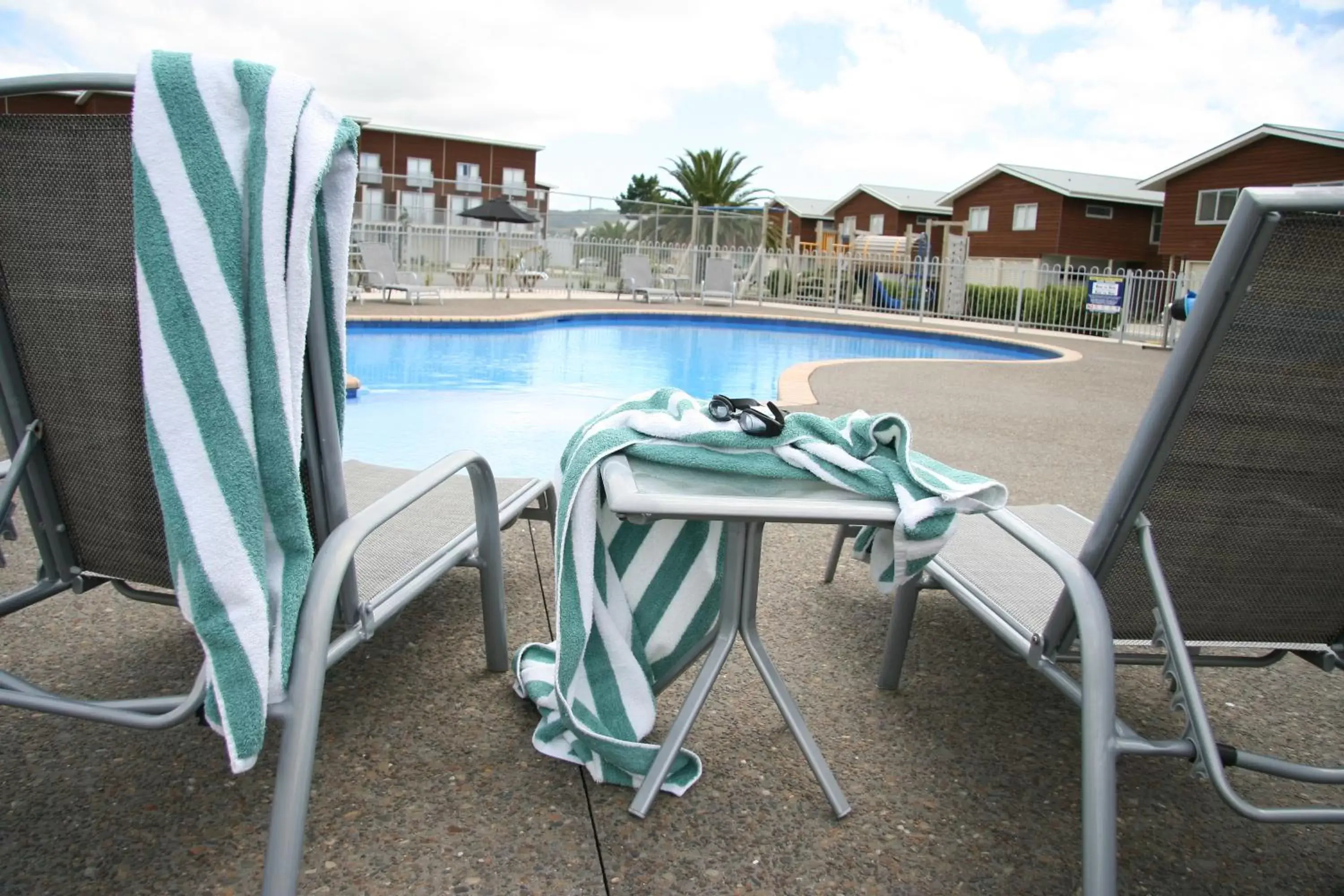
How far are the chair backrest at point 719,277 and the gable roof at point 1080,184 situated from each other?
17.2 meters

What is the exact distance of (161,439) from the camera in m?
1.22

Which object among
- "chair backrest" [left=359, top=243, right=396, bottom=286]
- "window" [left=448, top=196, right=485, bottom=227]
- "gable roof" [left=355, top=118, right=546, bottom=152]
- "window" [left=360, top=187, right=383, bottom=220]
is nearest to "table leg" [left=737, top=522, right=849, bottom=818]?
"chair backrest" [left=359, top=243, right=396, bottom=286]

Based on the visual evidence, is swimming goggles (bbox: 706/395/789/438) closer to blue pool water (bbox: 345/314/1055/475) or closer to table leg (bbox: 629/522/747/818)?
table leg (bbox: 629/522/747/818)

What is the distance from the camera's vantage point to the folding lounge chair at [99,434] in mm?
1257

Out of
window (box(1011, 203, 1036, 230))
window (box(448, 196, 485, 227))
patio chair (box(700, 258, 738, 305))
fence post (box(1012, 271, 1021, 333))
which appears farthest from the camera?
window (box(1011, 203, 1036, 230))

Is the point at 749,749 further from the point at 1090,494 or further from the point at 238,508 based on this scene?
the point at 1090,494

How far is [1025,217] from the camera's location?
32719 millimetres

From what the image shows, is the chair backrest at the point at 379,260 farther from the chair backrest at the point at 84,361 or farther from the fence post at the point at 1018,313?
the chair backrest at the point at 84,361

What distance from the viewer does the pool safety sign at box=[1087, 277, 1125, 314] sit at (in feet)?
49.4

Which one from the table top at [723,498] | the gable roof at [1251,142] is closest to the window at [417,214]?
the table top at [723,498]

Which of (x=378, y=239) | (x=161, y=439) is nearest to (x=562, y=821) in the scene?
(x=161, y=439)

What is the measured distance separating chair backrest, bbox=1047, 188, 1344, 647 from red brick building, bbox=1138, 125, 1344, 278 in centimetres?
2237

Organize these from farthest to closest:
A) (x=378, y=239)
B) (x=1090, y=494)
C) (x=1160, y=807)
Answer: (x=378, y=239), (x=1090, y=494), (x=1160, y=807)

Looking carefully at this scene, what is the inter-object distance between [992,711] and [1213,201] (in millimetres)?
28965
